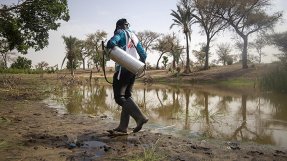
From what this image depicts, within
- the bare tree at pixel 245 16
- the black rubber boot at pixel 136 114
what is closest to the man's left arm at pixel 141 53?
the black rubber boot at pixel 136 114

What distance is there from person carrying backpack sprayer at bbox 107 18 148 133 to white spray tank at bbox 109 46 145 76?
0.11m

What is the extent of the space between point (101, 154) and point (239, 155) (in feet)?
6.42

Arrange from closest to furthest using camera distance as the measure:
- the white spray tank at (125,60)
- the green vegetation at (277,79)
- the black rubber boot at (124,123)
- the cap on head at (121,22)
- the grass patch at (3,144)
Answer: the grass patch at (3,144), the white spray tank at (125,60), the black rubber boot at (124,123), the cap on head at (121,22), the green vegetation at (277,79)

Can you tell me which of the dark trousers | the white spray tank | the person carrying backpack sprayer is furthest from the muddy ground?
the white spray tank

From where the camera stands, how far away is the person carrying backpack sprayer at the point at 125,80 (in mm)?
5465

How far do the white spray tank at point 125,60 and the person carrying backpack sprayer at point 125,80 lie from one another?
0.35ft

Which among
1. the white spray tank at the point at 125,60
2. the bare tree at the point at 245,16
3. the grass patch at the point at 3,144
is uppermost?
the bare tree at the point at 245,16

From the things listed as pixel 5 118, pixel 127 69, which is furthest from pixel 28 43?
pixel 127 69

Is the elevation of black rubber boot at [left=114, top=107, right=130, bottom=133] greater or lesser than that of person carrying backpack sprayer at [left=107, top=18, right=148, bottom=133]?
lesser

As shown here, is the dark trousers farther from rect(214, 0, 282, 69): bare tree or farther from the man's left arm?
rect(214, 0, 282, 69): bare tree

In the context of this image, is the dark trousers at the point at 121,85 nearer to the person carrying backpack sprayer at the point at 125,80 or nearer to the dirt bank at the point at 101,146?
the person carrying backpack sprayer at the point at 125,80

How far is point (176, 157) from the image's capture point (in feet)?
13.2

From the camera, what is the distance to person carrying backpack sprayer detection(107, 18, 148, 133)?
17.9 feet

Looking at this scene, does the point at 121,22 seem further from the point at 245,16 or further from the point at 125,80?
the point at 245,16
